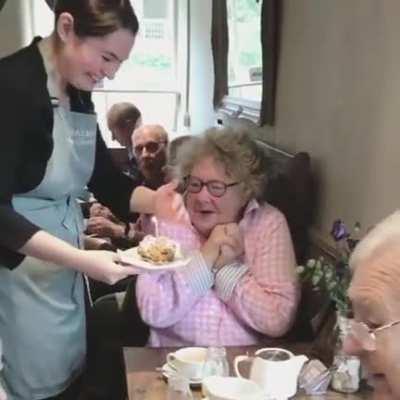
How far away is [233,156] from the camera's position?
2.13 metres

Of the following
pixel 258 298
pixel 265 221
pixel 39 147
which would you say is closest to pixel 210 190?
pixel 265 221

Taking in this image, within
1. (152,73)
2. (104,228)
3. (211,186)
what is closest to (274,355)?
(211,186)

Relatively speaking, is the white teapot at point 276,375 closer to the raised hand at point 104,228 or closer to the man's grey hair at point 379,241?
the man's grey hair at point 379,241

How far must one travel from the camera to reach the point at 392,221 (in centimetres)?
113

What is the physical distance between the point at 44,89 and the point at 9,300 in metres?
0.56

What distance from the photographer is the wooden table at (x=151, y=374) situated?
4.99 ft

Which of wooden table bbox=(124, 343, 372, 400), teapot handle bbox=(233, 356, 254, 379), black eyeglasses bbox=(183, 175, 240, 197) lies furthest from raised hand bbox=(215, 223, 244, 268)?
teapot handle bbox=(233, 356, 254, 379)

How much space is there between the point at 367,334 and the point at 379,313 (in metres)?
0.04

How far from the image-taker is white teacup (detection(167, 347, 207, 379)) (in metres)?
1.55

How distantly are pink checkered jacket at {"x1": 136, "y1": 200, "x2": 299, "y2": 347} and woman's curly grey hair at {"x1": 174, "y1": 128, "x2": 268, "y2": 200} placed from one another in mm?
204

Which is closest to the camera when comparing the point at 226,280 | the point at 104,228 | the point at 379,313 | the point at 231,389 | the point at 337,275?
the point at 379,313

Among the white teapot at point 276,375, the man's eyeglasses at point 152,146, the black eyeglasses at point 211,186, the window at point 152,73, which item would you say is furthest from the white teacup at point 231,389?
the window at point 152,73

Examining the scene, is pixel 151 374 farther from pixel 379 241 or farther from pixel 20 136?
pixel 379 241

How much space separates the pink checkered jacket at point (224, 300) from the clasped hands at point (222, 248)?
0.02 m
